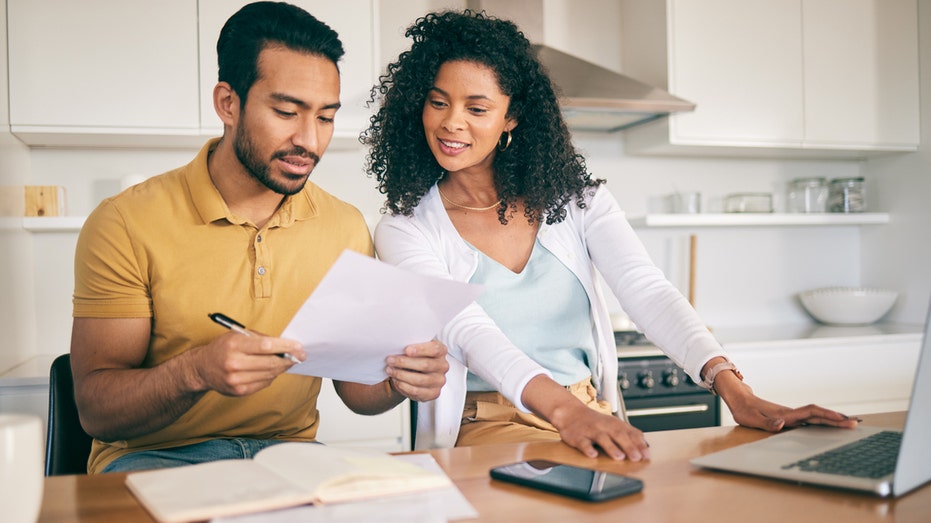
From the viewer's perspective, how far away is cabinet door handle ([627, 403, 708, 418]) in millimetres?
2727

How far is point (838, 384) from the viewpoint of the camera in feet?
9.91

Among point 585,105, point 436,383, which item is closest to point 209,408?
point 436,383

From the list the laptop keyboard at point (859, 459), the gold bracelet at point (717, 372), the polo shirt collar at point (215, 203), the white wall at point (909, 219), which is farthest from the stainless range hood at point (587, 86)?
the laptop keyboard at point (859, 459)

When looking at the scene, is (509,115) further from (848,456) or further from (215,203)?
(848,456)

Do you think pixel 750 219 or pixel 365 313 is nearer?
pixel 365 313

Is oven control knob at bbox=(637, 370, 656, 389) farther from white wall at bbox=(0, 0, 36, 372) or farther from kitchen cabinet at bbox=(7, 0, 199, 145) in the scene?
white wall at bbox=(0, 0, 36, 372)

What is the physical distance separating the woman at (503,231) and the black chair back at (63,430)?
2.10 feet

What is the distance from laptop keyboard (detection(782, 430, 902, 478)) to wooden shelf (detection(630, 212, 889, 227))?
6.84 feet

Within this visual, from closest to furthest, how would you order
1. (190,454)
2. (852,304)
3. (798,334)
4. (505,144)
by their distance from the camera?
1. (190,454)
2. (505,144)
3. (798,334)
4. (852,304)

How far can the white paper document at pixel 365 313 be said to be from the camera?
91 cm

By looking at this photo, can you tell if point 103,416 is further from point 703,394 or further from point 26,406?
point 703,394

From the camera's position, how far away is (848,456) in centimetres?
97

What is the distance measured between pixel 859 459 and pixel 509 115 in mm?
1160

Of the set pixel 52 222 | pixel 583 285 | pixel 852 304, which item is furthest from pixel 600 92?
pixel 52 222
